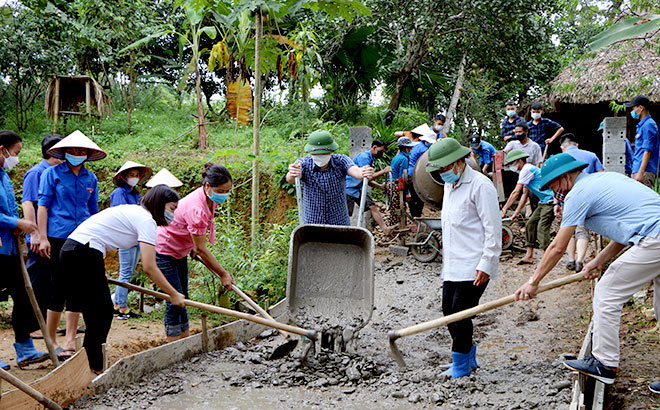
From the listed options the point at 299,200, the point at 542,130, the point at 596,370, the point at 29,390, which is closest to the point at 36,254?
the point at 29,390

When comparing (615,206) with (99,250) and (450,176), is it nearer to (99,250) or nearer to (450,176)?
(450,176)

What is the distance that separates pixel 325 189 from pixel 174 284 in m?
1.67

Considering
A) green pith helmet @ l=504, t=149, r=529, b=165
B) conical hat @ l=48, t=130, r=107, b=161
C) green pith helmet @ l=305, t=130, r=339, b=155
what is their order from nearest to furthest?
conical hat @ l=48, t=130, r=107, b=161 → green pith helmet @ l=305, t=130, r=339, b=155 → green pith helmet @ l=504, t=149, r=529, b=165

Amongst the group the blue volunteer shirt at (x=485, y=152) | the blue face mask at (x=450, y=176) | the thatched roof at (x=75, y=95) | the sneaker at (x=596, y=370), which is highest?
the thatched roof at (x=75, y=95)

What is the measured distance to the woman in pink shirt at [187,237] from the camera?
15.0ft

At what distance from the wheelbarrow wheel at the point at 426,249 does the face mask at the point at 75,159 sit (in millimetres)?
5065

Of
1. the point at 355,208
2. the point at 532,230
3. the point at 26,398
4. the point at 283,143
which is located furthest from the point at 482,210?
the point at 283,143

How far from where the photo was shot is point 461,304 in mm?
4301

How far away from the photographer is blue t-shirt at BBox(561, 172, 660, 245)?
144 inches

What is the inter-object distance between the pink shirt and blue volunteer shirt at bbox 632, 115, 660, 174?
223 inches

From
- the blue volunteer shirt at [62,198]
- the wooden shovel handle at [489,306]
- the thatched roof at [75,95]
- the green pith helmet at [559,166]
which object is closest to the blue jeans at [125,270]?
the blue volunteer shirt at [62,198]

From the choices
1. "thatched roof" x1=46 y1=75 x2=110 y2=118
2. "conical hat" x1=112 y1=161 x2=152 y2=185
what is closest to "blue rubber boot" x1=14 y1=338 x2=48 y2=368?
"conical hat" x1=112 y1=161 x2=152 y2=185

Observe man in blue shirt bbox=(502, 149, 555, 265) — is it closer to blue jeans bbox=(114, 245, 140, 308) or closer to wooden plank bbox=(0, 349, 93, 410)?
blue jeans bbox=(114, 245, 140, 308)

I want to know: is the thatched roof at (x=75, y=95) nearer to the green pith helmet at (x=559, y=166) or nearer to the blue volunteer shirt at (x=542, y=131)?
the blue volunteer shirt at (x=542, y=131)
